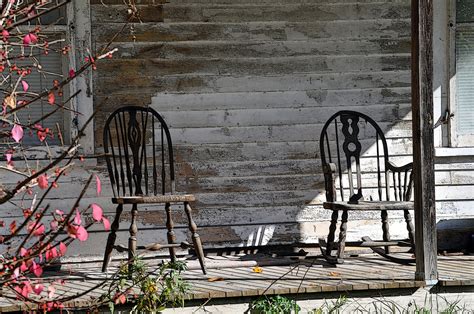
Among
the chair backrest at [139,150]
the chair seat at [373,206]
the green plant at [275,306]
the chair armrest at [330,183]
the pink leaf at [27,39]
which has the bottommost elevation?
the green plant at [275,306]

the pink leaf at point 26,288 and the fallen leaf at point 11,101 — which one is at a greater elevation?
the fallen leaf at point 11,101

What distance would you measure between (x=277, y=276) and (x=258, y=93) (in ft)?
4.89

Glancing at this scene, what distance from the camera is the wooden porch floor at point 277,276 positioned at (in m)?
4.84

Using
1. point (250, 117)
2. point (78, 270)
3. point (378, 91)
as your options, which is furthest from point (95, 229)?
point (378, 91)

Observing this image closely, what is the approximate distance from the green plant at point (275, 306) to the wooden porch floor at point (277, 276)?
0.18 ft

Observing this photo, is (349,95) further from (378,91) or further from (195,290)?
(195,290)

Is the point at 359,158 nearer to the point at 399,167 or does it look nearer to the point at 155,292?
the point at 399,167

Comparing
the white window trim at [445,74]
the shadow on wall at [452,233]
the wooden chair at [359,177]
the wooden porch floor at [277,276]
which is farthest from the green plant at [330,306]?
the white window trim at [445,74]

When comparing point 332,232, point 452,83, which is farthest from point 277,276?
point 452,83

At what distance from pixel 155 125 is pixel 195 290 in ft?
5.28

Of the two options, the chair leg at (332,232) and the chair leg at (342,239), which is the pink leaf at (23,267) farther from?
the chair leg at (332,232)

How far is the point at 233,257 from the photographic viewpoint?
242 inches

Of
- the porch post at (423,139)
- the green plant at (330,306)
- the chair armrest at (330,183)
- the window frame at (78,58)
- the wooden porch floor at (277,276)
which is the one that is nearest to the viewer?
the green plant at (330,306)

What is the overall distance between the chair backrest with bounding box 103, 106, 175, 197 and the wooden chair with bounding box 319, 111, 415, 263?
109cm
